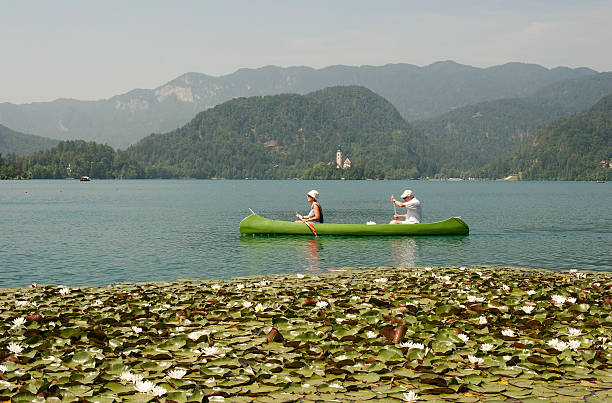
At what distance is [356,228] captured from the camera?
3206cm

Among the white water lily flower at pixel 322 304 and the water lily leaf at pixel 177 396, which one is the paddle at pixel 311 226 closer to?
the white water lily flower at pixel 322 304

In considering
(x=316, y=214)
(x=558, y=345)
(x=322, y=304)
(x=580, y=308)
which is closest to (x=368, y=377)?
(x=558, y=345)

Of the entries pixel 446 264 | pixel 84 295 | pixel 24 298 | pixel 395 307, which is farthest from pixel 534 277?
pixel 24 298

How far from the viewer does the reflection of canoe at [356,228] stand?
1254 inches

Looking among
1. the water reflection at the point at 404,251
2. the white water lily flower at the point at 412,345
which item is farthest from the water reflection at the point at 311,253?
the white water lily flower at the point at 412,345

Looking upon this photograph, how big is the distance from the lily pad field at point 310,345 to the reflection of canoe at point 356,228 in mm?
16271

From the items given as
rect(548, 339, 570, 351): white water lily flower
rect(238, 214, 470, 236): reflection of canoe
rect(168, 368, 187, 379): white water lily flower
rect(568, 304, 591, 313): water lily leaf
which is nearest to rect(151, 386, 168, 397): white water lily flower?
rect(168, 368, 187, 379): white water lily flower

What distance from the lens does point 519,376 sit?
344 inches

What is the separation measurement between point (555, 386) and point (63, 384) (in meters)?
7.02

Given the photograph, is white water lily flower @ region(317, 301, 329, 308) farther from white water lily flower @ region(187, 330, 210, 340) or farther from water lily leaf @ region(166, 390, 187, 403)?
water lily leaf @ region(166, 390, 187, 403)

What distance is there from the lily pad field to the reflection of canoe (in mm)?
16271

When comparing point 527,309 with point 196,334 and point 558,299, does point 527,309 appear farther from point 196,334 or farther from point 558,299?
point 196,334

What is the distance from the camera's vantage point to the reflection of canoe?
1254 inches

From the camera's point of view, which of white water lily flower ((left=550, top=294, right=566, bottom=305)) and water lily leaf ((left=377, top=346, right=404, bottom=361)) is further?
white water lily flower ((left=550, top=294, right=566, bottom=305))
